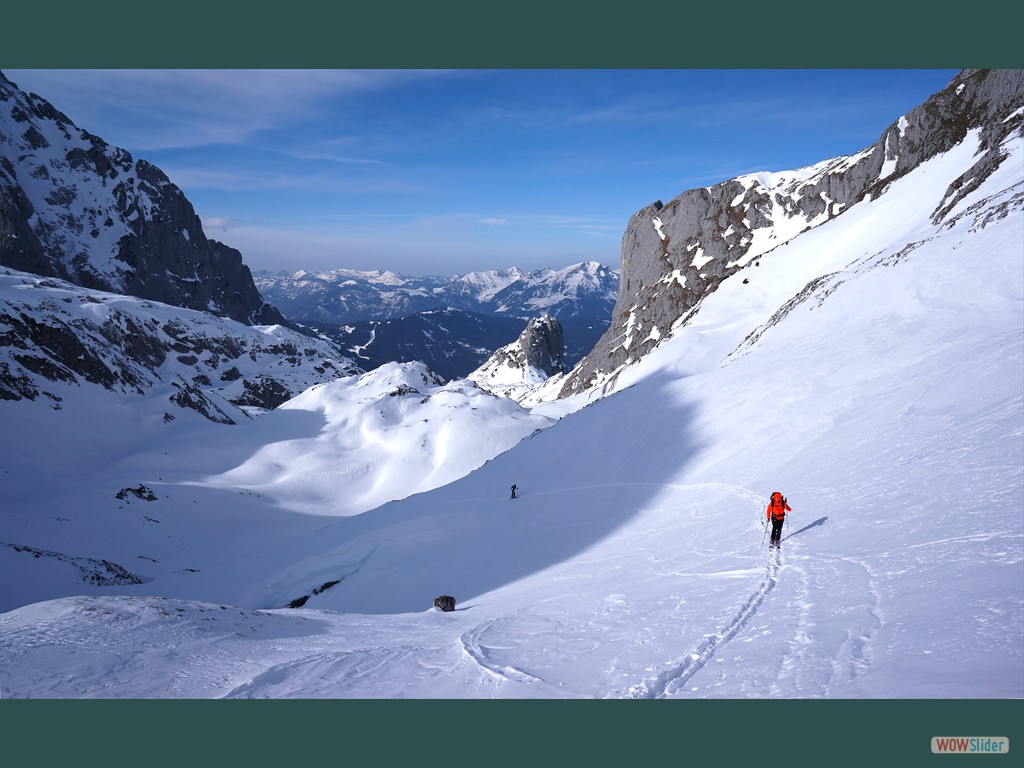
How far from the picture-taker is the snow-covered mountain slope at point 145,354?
7556cm

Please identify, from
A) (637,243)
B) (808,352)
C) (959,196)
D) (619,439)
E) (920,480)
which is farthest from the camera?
(637,243)

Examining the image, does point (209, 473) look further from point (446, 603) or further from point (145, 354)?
point (145, 354)

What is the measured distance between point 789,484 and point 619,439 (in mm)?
15264

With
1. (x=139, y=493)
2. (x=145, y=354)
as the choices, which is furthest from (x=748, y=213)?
(x=145, y=354)

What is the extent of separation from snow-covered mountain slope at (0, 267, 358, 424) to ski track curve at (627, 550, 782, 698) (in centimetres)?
8848

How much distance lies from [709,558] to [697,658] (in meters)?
6.31

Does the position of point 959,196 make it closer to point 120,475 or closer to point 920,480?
point 920,480

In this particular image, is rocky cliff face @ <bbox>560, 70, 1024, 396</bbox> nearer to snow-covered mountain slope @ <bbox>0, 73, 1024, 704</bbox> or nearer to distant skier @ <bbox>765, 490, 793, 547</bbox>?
snow-covered mountain slope @ <bbox>0, 73, 1024, 704</bbox>

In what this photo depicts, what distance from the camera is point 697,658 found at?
8.38m

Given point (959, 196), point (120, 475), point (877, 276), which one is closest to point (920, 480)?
point (877, 276)

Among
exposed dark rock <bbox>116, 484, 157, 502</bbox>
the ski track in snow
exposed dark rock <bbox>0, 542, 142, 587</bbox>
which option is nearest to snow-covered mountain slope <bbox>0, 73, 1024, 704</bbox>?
the ski track in snow

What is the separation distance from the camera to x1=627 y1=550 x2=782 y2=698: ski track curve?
766cm

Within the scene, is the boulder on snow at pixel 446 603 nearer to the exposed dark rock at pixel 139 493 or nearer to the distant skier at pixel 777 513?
the distant skier at pixel 777 513

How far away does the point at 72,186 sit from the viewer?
194 meters
